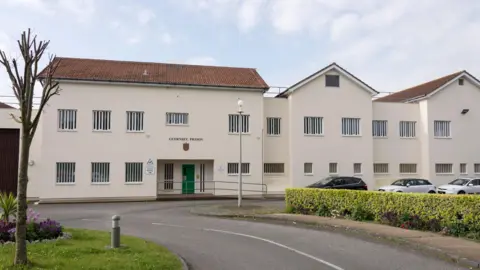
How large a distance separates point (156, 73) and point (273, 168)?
10.5 meters

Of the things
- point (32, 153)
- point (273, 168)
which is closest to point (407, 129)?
point (273, 168)

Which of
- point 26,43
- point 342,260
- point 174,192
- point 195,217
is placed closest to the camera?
point 26,43

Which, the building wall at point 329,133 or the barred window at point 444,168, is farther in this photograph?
the barred window at point 444,168

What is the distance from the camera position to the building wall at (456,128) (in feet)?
103

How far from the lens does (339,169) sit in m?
29.8

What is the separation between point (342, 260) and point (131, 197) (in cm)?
1983

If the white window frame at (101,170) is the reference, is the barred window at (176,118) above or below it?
above

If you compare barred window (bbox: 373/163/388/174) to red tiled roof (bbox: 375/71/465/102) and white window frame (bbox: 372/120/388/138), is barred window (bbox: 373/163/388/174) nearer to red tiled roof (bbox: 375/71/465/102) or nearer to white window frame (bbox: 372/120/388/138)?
white window frame (bbox: 372/120/388/138)

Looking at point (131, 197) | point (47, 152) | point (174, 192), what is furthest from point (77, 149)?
point (174, 192)

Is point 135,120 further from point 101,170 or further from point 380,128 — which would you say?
point 380,128

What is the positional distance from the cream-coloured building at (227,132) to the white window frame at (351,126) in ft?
0.29

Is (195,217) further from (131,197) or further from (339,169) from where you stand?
(339,169)

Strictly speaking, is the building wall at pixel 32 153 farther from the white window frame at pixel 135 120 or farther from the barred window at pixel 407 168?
the barred window at pixel 407 168

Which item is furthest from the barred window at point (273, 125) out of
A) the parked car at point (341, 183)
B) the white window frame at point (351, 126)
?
the parked car at point (341, 183)
